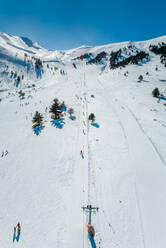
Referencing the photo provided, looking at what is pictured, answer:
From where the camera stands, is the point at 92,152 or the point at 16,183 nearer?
the point at 16,183

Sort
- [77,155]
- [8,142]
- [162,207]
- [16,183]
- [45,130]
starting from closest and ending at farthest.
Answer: [162,207], [16,183], [77,155], [8,142], [45,130]

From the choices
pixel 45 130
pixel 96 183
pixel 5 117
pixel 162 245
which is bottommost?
pixel 162 245

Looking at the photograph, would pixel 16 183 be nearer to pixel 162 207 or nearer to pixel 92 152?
pixel 92 152

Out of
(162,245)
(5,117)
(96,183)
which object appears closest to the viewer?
(162,245)

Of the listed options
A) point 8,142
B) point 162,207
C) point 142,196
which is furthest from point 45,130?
point 162,207

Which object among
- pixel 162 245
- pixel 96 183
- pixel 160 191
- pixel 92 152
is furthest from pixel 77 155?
pixel 162 245

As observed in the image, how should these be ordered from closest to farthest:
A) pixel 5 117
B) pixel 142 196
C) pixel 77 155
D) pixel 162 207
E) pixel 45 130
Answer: pixel 162 207 < pixel 142 196 < pixel 77 155 < pixel 45 130 < pixel 5 117

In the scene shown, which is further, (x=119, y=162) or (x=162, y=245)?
(x=119, y=162)

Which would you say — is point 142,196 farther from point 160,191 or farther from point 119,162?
point 119,162

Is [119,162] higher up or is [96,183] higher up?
[119,162]
